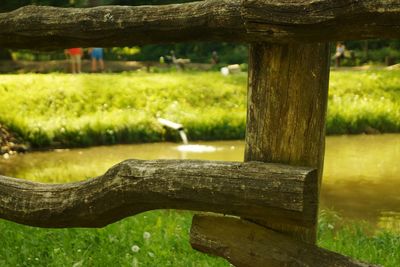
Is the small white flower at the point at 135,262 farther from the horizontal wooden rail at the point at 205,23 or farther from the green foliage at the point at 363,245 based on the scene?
the horizontal wooden rail at the point at 205,23

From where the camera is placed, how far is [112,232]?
526cm

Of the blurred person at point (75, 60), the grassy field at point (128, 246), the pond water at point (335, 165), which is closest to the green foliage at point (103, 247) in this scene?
the grassy field at point (128, 246)

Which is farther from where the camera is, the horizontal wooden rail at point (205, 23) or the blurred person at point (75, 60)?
the blurred person at point (75, 60)

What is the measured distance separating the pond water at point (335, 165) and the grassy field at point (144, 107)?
0.46m

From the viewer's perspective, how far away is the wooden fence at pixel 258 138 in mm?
2537

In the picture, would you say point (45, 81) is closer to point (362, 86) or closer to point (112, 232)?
point (362, 86)

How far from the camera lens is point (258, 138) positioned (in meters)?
2.87

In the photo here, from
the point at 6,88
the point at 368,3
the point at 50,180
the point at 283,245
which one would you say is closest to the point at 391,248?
the point at 283,245

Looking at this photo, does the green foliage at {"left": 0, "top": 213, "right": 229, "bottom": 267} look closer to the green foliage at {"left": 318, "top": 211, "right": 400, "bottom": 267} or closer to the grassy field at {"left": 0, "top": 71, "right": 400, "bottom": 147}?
the green foliage at {"left": 318, "top": 211, "right": 400, "bottom": 267}

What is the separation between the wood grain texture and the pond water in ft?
14.1

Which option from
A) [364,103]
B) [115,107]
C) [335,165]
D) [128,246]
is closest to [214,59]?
[364,103]

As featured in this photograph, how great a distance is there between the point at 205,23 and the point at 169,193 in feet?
2.22

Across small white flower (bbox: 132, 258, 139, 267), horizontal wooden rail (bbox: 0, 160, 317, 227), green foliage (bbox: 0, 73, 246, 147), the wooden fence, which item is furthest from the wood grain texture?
green foliage (bbox: 0, 73, 246, 147)

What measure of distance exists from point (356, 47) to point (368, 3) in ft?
80.2
